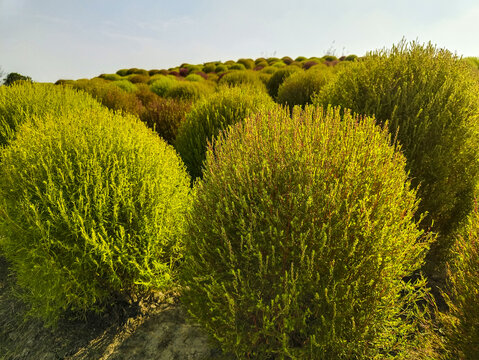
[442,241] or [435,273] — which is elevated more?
[442,241]

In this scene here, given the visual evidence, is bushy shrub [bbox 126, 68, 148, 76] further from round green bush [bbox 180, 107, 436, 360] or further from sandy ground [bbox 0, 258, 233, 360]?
round green bush [bbox 180, 107, 436, 360]

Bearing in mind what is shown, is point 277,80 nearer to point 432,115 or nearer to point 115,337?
point 432,115

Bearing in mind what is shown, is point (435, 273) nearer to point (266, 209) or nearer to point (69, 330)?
point (266, 209)

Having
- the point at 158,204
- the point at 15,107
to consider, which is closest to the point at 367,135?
the point at 158,204

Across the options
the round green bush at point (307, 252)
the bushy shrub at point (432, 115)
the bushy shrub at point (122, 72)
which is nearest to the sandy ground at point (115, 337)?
the round green bush at point (307, 252)

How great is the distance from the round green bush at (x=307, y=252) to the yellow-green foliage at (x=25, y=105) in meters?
4.59

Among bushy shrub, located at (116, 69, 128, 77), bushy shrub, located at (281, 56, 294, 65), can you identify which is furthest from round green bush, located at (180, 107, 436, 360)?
bushy shrub, located at (116, 69, 128, 77)

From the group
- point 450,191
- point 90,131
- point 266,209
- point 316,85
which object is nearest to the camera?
point 266,209

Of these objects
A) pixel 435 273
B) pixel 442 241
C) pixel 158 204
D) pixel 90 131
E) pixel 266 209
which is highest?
pixel 90 131

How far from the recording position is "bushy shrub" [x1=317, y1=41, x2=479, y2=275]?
13.3 ft

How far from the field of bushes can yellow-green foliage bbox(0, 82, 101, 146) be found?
0.23 meters

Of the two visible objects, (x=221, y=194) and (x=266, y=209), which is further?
(x=221, y=194)

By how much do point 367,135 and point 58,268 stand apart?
345cm

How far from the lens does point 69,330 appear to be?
362 cm
